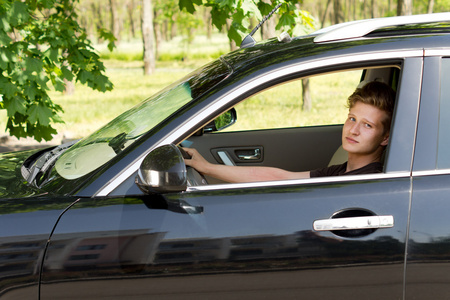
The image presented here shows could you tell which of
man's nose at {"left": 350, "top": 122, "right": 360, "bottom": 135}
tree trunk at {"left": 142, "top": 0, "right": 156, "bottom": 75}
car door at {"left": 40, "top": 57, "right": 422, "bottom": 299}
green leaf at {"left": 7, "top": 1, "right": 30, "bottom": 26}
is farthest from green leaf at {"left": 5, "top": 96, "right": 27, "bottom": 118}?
tree trunk at {"left": 142, "top": 0, "right": 156, "bottom": 75}

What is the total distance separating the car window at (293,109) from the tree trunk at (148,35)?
787 cm

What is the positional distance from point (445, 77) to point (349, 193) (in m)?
0.58

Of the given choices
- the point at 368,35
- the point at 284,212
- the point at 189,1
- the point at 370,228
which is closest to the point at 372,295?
the point at 370,228

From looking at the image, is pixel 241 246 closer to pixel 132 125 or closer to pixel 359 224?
pixel 359 224

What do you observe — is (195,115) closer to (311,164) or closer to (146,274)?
(146,274)

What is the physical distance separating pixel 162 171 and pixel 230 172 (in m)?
0.86

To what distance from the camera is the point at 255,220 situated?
2.40 meters

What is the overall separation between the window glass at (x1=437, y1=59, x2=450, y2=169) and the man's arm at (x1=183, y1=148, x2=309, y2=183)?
3.09 ft

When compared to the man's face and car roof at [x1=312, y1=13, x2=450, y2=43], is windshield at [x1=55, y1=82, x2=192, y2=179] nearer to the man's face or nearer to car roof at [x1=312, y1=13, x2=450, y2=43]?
car roof at [x1=312, y1=13, x2=450, y2=43]

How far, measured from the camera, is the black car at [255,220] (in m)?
2.35

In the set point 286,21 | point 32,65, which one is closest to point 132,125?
point 32,65

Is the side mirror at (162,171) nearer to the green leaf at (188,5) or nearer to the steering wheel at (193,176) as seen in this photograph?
the steering wheel at (193,176)

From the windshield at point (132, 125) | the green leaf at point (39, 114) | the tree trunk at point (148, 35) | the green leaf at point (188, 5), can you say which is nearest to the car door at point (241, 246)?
the windshield at point (132, 125)

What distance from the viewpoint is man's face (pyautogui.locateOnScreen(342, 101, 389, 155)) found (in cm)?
290
